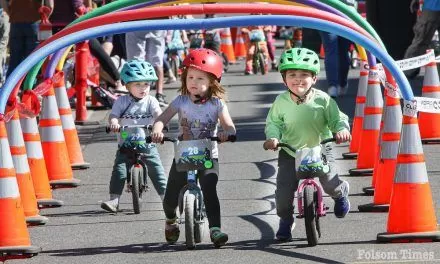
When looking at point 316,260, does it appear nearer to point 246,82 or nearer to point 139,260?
point 139,260

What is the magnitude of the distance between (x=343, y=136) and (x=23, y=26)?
989cm

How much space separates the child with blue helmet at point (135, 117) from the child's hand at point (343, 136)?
2465 mm

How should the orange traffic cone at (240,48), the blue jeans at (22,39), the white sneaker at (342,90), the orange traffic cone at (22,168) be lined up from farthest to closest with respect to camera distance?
the orange traffic cone at (240,48) → the white sneaker at (342,90) → the blue jeans at (22,39) → the orange traffic cone at (22,168)

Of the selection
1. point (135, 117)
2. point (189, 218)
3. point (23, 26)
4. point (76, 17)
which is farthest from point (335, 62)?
point (189, 218)

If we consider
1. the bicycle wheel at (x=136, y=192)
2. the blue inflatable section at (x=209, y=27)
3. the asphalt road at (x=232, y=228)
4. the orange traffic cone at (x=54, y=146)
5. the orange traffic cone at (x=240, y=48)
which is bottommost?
the asphalt road at (x=232, y=228)

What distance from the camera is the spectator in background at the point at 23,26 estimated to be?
2006 centimetres

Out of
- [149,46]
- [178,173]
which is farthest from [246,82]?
[178,173]

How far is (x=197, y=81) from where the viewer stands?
1124 cm

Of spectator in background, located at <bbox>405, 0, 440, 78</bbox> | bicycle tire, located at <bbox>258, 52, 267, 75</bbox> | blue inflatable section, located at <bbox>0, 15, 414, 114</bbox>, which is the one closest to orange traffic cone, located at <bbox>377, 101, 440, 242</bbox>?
blue inflatable section, located at <bbox>0, 15, 414, 114</bbox>

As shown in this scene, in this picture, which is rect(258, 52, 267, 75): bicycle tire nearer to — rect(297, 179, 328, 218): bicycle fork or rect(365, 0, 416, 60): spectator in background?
rect(365, 0, 416, 60): spectator in background

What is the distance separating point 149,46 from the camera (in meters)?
20.7

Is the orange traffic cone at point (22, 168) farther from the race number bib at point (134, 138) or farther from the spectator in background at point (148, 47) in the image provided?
the spectator in background at point (148, 47)

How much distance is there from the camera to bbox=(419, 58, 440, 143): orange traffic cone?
16828mm

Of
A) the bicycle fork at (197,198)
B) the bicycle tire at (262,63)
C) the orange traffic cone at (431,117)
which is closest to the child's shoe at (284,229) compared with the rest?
the bicycle fork at (197,198)
